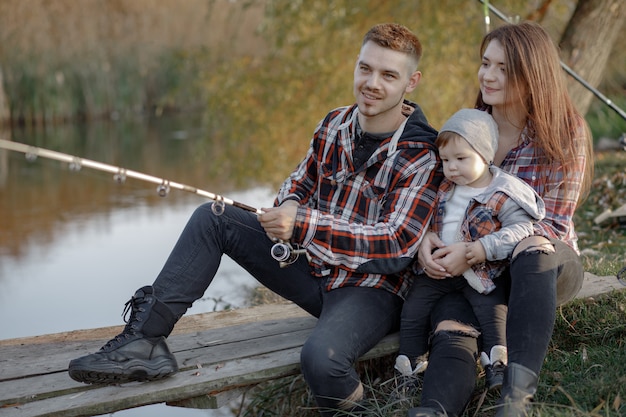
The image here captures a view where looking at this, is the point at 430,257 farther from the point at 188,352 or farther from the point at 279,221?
the point at 188,352

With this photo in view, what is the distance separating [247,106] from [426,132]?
13.3ft

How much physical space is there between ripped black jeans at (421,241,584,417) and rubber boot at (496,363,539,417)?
0.04m

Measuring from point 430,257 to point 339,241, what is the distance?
29cm

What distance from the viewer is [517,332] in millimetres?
2311

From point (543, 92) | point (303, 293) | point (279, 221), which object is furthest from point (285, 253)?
point (543, 92)

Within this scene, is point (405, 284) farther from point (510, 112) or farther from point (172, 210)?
point (172, 210)

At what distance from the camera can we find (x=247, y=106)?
6617mm

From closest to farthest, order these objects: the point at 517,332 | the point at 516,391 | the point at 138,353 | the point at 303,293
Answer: the point at 516,391, the point at 517,332, the point at 138,353, the point at 303,293

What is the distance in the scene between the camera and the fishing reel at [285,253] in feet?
8.43

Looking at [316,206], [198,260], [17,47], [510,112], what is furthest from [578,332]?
[17,47]

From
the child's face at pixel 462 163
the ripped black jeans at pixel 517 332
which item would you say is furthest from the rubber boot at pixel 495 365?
the child's face at pixel 462 163

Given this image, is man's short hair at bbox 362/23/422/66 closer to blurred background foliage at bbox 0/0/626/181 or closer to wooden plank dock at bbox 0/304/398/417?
wooden plank dock at bbox 0/304/398/417

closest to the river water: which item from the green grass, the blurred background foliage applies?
the blurred background foliage

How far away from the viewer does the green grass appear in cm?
234
